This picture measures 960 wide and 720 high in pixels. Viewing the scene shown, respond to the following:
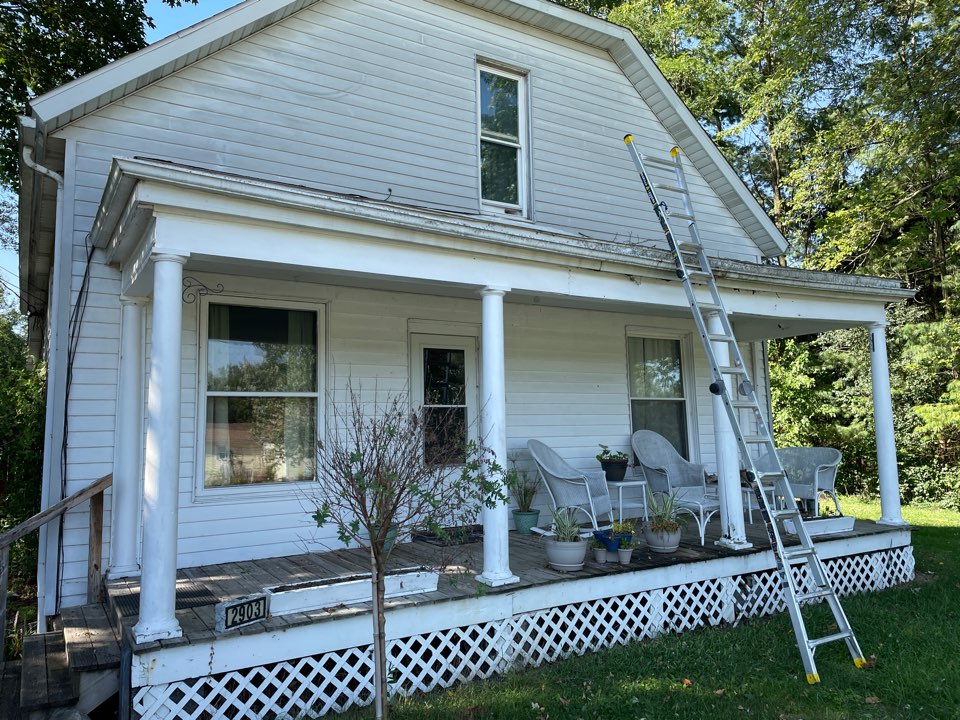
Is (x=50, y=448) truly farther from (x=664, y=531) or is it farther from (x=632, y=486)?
(x=632, y=486)

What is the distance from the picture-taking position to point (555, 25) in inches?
317

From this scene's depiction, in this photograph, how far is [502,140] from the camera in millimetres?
7652

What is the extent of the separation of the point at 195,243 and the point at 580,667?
372 centimetres

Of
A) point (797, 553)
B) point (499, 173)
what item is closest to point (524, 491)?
point (797, 553)

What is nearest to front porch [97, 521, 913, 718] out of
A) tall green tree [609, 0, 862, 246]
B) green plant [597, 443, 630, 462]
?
green plant [597, 443, 630, 462]

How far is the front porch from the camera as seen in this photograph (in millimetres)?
3697

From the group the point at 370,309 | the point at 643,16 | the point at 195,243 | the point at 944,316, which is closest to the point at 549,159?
the point at 370,309

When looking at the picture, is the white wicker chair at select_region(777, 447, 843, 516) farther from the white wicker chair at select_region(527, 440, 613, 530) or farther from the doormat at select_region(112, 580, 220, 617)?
the doormat at select_region(112, 580, 220, 617)

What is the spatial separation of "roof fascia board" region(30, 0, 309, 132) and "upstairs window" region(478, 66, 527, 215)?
223 cm

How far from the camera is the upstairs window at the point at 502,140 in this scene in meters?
7.54

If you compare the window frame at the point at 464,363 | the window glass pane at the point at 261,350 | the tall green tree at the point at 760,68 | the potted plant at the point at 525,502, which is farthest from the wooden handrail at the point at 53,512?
the tall green tree at the point at 760,68

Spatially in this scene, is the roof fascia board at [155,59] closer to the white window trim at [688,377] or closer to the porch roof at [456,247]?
the porch roof at [456,247]

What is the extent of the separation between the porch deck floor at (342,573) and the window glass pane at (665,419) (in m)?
1.91

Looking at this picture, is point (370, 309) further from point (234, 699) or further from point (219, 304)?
point (234, 699)
